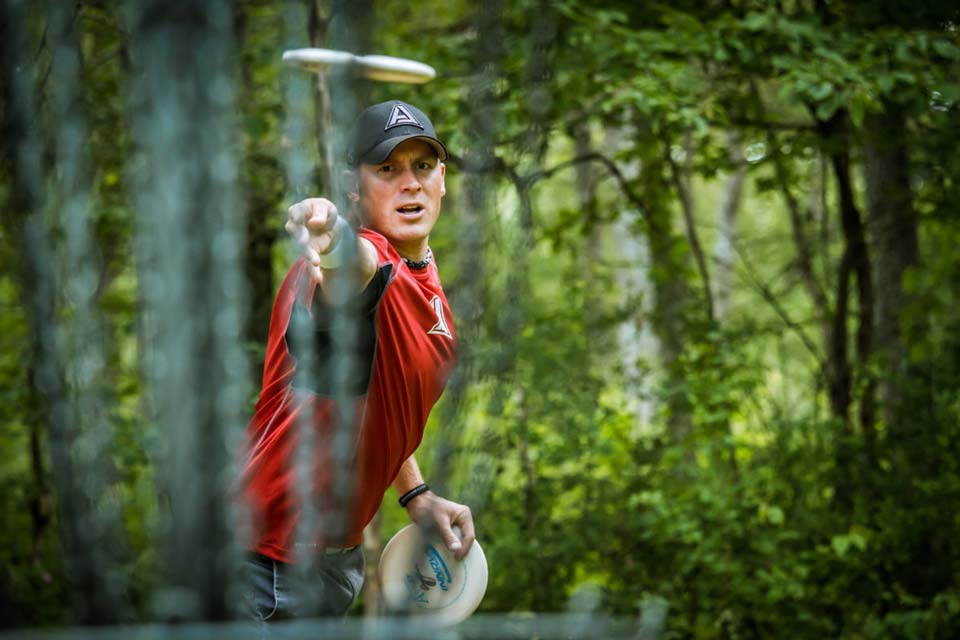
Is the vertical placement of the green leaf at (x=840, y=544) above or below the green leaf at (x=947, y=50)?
below

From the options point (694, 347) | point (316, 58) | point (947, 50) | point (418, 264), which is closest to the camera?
point (316, 58)

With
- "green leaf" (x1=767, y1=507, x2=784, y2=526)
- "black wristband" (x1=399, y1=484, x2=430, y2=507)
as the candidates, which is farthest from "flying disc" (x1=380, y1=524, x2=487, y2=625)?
"green leaf" (x1=767, y1=507, x2=784, y2=526)

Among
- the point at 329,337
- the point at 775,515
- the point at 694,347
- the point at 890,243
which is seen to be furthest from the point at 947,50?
the point at 329,337

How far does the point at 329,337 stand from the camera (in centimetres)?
141

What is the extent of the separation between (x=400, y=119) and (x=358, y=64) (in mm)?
1101

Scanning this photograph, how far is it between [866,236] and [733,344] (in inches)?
40.3

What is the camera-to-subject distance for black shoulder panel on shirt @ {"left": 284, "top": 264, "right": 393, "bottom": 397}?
120 centimetres

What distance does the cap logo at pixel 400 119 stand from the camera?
2.00 m

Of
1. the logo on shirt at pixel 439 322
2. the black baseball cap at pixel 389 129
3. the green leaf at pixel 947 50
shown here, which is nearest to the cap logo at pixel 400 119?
the black baseball cap at pixel 389 129

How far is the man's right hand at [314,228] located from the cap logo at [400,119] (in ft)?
2.47

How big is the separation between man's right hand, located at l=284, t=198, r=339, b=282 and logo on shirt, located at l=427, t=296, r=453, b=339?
744 mm

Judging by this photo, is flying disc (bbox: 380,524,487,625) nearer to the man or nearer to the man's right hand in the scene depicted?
the man

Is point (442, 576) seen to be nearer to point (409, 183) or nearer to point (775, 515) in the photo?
point (409, 183)

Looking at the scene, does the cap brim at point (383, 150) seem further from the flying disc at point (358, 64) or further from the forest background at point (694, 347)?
the forest background at point (694, 347)
